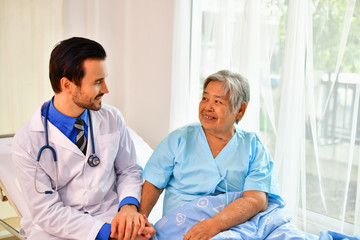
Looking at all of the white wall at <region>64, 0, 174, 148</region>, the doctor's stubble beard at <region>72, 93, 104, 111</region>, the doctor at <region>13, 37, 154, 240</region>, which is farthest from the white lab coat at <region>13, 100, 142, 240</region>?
the white wall at <region>64, 0, 174, 148</region>

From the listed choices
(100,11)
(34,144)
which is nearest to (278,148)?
(34,144)

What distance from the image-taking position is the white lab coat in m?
1.67

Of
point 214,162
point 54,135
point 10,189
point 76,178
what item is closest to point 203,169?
point 214,162

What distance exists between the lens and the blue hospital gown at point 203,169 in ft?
6.07

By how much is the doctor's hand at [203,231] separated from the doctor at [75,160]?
0.15 metres

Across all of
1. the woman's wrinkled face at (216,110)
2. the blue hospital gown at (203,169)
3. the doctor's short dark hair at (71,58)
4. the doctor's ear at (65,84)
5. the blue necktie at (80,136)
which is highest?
the doctor's short dark hair at (71,58)

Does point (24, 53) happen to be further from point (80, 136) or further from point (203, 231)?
point (203, 231)

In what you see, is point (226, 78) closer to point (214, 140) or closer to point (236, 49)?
point (214, 140)

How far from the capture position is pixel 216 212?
1771mm

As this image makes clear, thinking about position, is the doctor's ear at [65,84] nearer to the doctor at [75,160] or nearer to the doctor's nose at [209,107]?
the doctor at [75,160]

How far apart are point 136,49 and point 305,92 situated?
1.49 metres

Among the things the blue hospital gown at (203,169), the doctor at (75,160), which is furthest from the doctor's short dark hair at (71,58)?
the blue hospital gown at (203,169)

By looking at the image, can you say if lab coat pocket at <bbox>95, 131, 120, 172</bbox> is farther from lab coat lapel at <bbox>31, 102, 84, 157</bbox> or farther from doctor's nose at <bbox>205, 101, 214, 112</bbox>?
doctor's nose at <bbox>205, 101, 214, 112</bbox>

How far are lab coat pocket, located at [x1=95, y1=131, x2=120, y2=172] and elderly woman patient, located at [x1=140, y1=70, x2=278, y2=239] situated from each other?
16 cm
